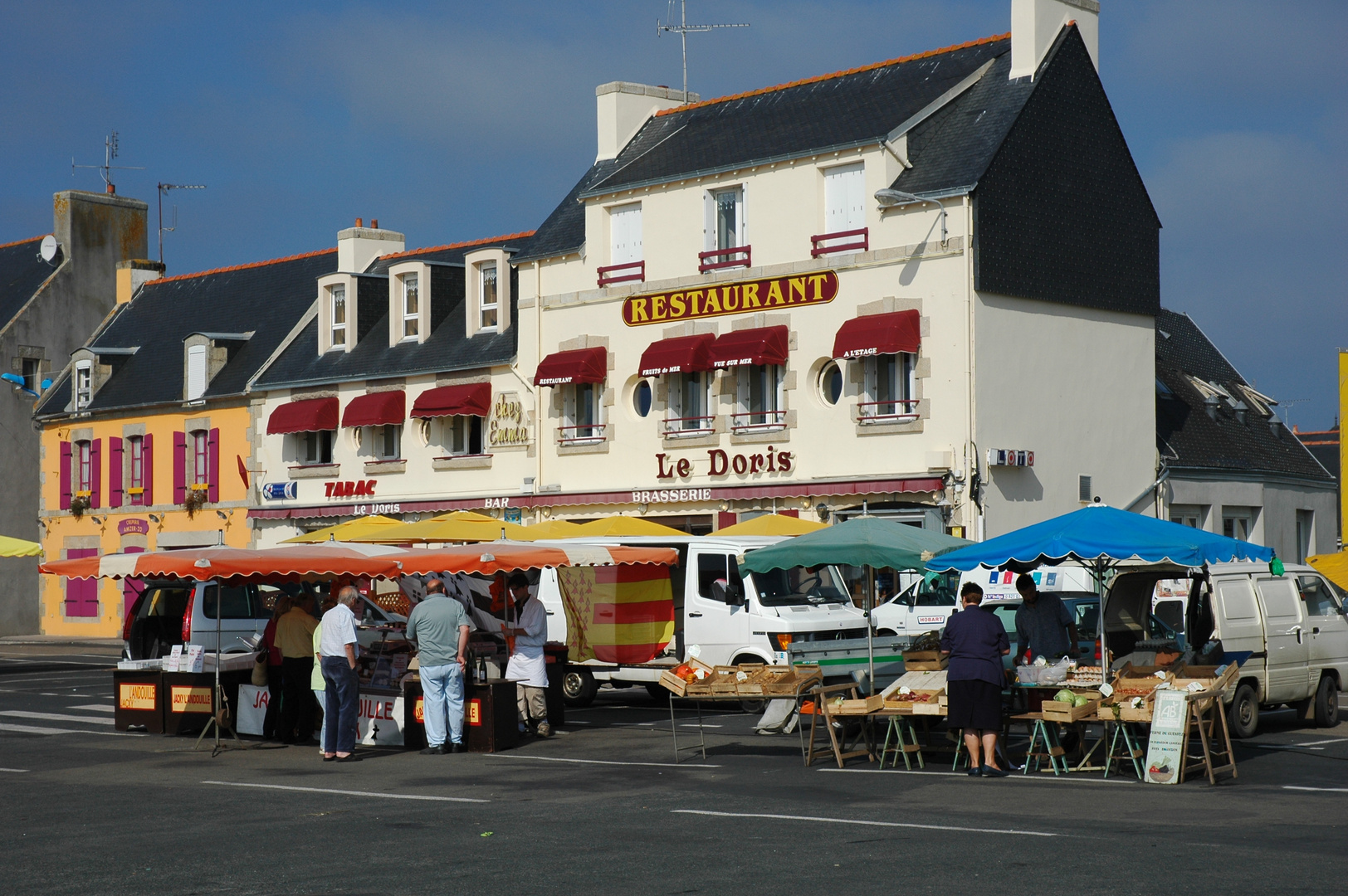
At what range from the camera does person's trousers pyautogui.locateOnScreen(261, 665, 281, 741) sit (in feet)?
59.0

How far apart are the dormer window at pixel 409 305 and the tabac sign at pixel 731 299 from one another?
718cm

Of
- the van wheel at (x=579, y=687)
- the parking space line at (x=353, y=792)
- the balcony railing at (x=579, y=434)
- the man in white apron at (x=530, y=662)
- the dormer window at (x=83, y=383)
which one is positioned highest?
the dormer window at (x=83, y=383)

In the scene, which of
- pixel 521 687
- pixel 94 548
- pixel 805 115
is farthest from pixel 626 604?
pixel 94 548

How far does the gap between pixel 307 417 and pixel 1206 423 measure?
19.7 meters

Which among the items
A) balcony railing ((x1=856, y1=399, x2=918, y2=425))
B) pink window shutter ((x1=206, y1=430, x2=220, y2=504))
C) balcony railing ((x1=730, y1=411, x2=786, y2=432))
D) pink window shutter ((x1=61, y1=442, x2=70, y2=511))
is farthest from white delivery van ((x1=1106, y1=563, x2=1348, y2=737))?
pink window shutter ((x1=61, y1=442, x2=70, y2=511))

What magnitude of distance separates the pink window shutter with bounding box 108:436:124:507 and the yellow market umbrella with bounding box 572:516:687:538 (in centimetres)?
2441

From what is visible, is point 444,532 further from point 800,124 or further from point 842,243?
point 800,124

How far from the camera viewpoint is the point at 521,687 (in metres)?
17.8

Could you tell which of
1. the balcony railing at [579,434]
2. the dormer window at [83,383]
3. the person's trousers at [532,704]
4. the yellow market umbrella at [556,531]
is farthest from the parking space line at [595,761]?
the dormer window at [83,383]

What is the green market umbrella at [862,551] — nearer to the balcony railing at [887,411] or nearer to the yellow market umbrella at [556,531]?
the yellow market umbrella at [556,531]

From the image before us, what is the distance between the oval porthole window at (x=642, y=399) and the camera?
31766 mm

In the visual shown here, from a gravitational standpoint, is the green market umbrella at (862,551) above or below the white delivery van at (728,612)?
above

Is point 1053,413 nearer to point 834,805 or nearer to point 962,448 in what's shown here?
point 962,448

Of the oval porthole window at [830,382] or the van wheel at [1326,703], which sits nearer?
the van wheel at [1326,703]
